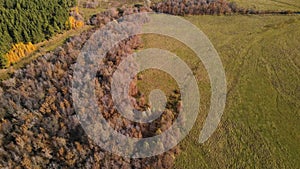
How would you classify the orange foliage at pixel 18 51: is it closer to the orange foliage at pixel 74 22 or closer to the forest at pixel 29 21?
the forest at pixel 29 21

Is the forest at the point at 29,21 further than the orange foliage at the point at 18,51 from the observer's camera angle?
Yes

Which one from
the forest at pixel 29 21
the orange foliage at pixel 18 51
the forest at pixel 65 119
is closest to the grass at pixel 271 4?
the forest at pixel 65 119

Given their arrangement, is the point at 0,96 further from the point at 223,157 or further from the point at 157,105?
the point at 223,157

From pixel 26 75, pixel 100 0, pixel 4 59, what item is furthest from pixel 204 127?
pixel 100 0

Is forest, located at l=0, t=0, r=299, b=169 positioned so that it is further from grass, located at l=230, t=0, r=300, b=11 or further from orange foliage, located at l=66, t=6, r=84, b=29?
grass, located at l=230, t=0, r=300, b=11

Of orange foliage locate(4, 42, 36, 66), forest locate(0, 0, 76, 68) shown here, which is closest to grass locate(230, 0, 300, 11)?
forest locate(0, 0, 76, 68)
